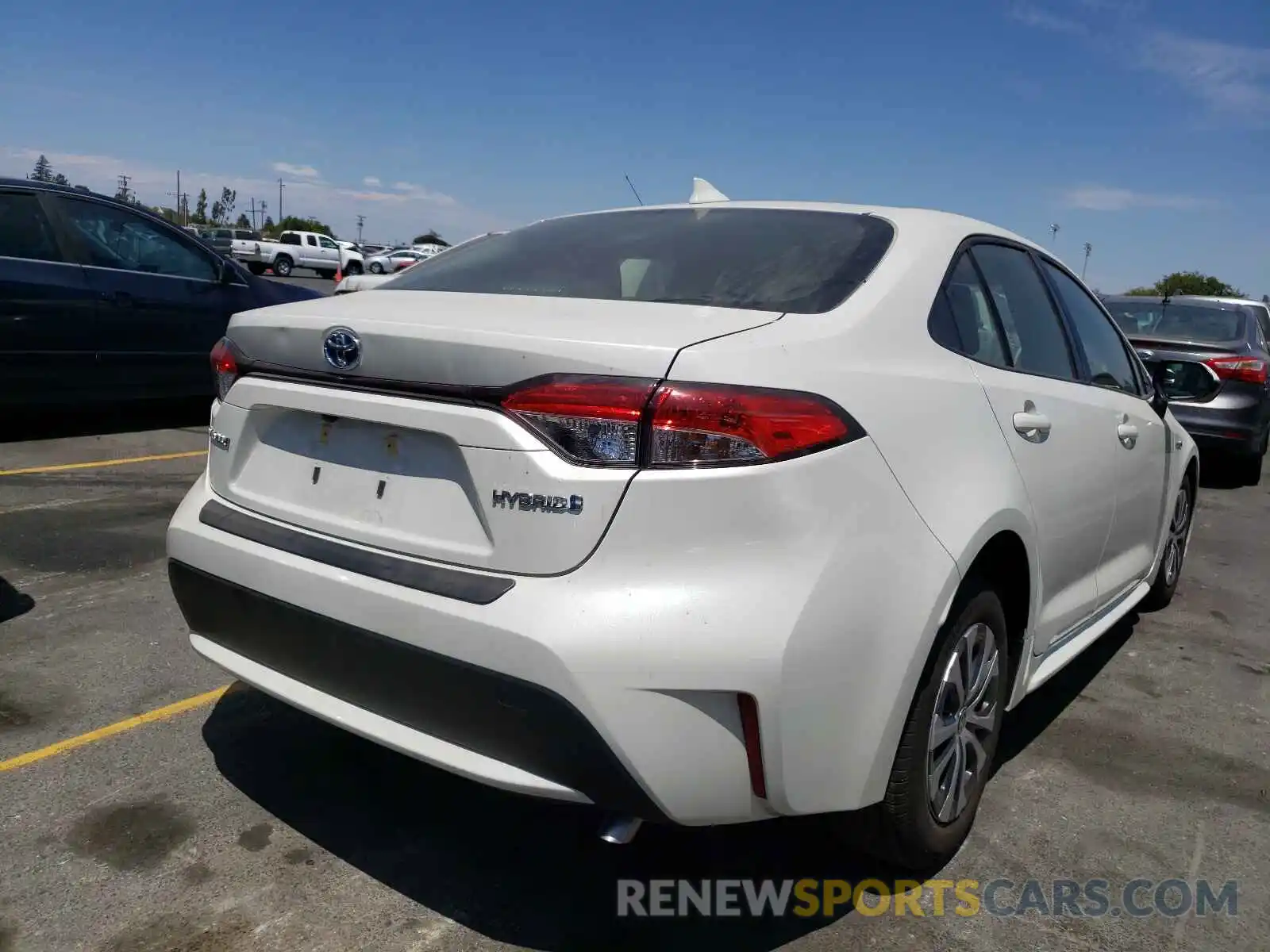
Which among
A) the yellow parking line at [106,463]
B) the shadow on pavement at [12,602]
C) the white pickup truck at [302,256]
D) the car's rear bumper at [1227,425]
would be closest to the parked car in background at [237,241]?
the white pickup truck at [302,256]

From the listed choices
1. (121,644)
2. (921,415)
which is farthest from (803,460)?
(121,644)

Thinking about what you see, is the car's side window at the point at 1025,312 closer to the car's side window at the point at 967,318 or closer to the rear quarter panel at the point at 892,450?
the car's side window at the point at 967,318

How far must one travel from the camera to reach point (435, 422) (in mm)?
2160

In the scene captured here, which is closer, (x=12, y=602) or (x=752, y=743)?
(x=752, y=743)

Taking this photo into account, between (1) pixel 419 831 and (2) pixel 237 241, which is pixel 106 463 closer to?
(1) pixel 419 831

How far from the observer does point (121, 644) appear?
3.76 m

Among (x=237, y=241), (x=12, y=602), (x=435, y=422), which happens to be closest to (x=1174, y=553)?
(x=435, y=422)

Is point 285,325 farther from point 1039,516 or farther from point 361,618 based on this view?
point 1039,516

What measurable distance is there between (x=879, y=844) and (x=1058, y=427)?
1333 mm

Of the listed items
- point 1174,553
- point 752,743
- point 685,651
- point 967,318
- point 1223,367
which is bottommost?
point 1174,553

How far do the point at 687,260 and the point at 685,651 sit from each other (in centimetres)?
122

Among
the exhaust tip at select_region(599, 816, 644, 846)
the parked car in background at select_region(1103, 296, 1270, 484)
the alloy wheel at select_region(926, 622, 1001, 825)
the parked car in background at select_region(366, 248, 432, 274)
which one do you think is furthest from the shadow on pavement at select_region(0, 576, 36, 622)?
the parked car in background at select_region(366, 248, 432, 274)

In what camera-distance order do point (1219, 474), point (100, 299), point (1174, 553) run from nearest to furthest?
point (1174, 553), point (100, 299), point (1219, 474)

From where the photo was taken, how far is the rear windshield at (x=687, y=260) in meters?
2.50
